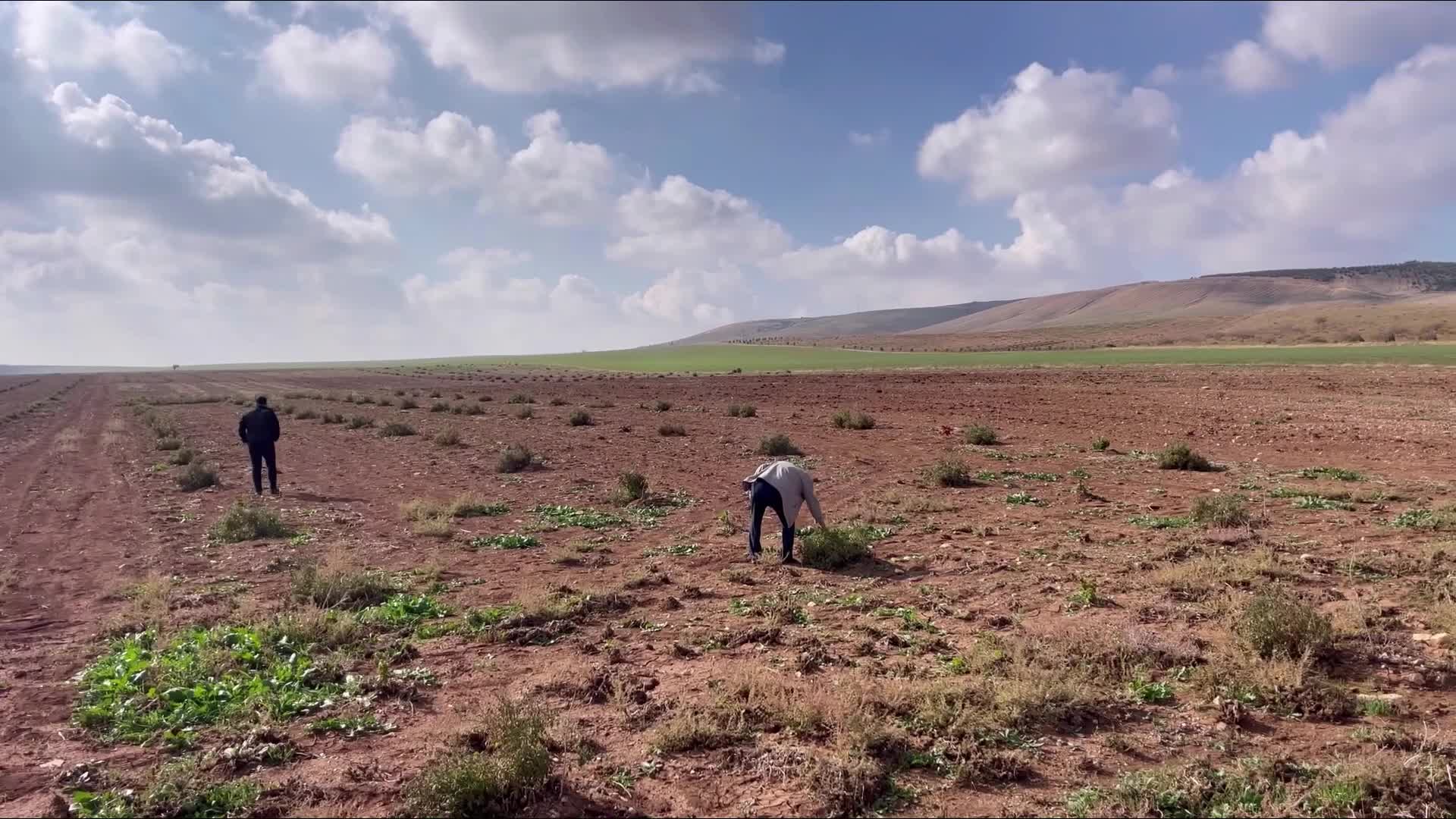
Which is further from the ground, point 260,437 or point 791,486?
point 260,437

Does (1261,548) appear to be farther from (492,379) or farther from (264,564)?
(492,379)

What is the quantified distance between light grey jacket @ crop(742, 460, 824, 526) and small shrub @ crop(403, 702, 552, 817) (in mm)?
5262

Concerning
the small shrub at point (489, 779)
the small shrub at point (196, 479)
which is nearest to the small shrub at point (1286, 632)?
the small shrub at point (489, 779)

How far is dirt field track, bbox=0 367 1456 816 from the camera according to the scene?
4.93m

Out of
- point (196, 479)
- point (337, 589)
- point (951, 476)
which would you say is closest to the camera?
point (337, 589)

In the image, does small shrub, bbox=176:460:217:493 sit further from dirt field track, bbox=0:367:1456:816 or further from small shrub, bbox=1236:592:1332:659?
small shrub, bbox=1236:592:1332:659

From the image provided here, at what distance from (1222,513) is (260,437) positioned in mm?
17878

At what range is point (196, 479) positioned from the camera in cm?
1758

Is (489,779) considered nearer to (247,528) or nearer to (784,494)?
(784,494)

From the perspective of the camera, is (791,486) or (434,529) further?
(434,529)

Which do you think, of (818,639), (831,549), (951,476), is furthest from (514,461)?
(818,639)

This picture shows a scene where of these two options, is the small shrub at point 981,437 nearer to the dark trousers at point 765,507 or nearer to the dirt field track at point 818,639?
the dirt field track at point 818,639

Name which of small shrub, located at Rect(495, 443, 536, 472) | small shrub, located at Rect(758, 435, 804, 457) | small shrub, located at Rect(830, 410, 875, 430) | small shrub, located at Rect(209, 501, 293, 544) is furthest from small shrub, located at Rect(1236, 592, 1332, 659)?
small shrub, located at Rect(830, 410, 875, 430)

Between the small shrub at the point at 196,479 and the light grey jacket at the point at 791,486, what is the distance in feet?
47.0
